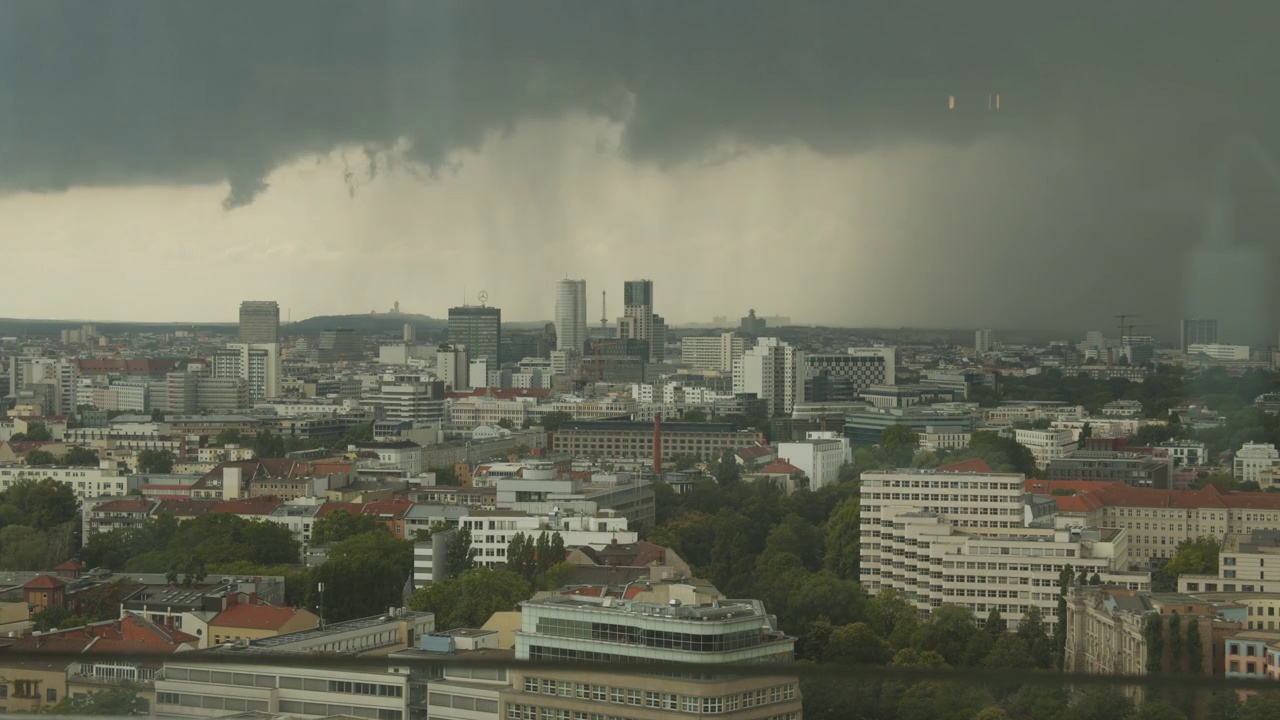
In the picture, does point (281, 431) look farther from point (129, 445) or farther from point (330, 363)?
point (330, 363)

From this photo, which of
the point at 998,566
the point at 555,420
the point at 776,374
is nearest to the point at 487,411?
the point at 555,420

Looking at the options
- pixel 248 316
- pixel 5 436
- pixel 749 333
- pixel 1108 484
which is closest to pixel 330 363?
pixel 248 316

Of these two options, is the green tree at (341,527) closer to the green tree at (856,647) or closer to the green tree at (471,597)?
the green tree at (471,597)

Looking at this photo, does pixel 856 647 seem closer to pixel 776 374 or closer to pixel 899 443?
pixel 899 443

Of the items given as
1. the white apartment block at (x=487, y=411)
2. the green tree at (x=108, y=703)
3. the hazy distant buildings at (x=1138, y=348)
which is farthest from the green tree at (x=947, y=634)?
the white apartment block at (x=487, y=411)

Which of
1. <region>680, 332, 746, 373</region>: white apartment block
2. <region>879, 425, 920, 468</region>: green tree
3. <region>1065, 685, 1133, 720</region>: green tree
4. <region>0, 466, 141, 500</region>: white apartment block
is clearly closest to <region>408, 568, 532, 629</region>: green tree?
<region>1065, 685, 1133, 720</region>: green tree

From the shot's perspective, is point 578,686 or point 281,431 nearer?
point 578,686

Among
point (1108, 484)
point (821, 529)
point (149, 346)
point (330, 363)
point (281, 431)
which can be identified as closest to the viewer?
point (821, 529)
